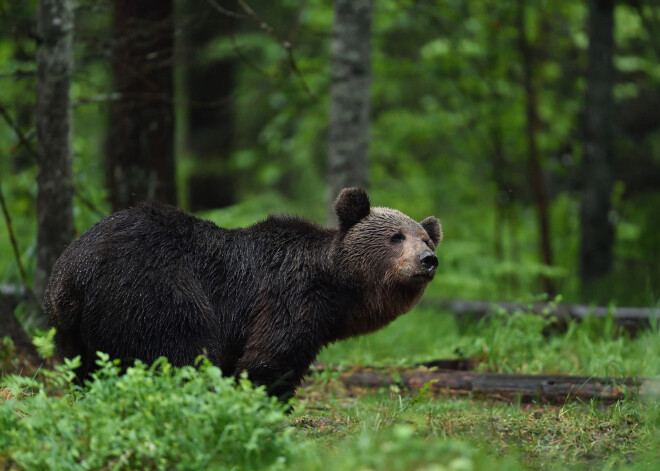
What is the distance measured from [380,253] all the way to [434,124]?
8769mm

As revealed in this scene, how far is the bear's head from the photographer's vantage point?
5.63 meters

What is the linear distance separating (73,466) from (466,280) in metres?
9.65

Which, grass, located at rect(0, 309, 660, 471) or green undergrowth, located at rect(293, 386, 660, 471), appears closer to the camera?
green undergrowth, located at rect(293, 386, 660, 471)

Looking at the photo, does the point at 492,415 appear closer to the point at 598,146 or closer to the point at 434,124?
the point at 598,146

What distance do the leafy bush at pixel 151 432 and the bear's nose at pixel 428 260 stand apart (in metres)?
2.05

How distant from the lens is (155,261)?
5.05 m

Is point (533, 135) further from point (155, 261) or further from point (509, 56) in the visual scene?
point (155, 261)

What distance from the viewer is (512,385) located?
6.29 meters

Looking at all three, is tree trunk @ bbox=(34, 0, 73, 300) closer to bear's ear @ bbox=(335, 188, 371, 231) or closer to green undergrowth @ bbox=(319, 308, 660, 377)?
bear's ear @ bbox=(335, 188, 371, 231)

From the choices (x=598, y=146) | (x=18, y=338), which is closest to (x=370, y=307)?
(x=18, y=338)

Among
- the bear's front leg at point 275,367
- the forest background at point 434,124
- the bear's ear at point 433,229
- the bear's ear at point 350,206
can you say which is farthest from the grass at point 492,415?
the forest background at point 434,124

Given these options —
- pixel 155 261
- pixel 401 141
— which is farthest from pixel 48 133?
pixel 401 141

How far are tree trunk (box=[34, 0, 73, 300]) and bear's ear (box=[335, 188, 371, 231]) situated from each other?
2688 millimetres

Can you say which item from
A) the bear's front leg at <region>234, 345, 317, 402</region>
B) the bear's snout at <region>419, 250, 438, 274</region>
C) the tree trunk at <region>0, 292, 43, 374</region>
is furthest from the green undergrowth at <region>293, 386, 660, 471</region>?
the tree trunk at <region>0, 292, 43, 374</region>
